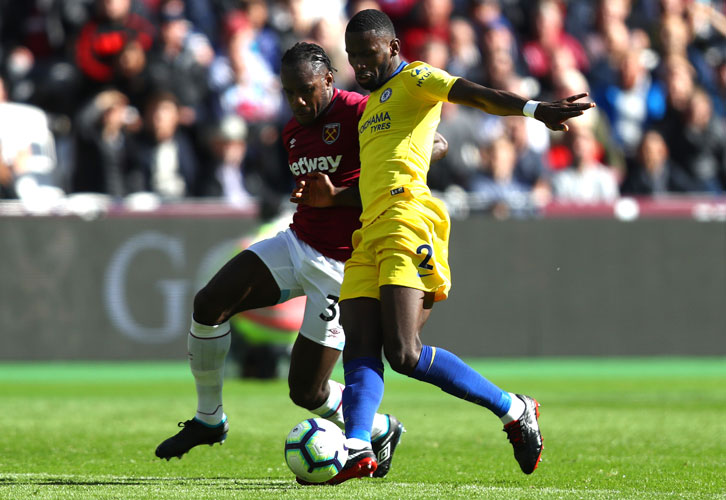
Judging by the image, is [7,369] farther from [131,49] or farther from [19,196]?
[131,49]

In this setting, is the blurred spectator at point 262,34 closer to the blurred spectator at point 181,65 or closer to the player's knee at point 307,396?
the blurred spectator at point 181,65

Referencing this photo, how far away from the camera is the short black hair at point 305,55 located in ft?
21.1

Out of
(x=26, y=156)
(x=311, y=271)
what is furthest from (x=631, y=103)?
(x=311, y=271)

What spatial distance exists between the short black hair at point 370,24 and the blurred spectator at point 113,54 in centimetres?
896

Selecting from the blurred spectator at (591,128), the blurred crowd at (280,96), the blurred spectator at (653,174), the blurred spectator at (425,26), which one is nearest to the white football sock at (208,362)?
the blurred crowd at (280,96)

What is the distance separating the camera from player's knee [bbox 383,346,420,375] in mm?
5879

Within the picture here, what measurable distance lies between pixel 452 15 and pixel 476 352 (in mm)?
5152

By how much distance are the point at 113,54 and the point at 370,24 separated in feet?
30.4

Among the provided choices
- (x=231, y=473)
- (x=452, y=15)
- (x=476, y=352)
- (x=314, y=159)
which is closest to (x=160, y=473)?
(x=231, y=473)

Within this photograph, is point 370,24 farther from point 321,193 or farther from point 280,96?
point 280,96

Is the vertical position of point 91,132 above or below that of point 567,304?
above

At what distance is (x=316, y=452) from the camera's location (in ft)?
18.4

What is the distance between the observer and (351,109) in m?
6.68

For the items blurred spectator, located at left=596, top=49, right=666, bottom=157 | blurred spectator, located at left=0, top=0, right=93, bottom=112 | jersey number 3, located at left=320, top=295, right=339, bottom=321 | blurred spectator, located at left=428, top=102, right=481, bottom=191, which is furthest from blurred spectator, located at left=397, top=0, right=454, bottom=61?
jersey number 3, located at left=320, top=295, right=339, bottom=321
